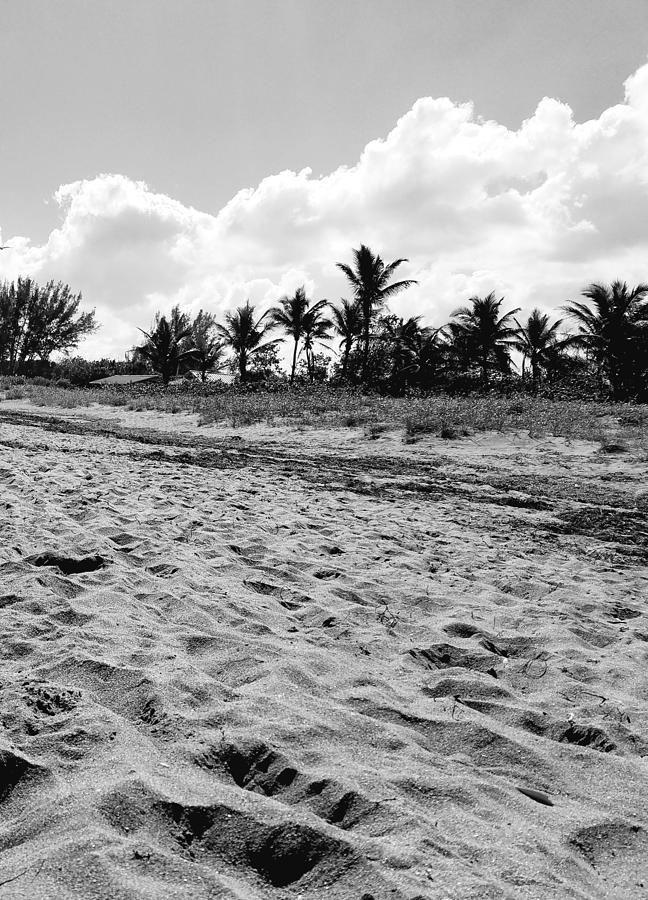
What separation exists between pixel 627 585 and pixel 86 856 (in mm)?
3930

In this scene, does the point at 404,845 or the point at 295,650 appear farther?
the point at 295,650

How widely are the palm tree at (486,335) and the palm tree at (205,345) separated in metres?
16.9

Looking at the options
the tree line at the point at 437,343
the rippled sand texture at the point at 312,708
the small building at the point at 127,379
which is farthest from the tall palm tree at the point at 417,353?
the rippled sand texture at the point at 312,708

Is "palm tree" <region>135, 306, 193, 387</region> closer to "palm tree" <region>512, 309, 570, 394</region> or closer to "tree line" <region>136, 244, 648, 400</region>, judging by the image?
"tree line" <region>136, 244, 648, 400</region>

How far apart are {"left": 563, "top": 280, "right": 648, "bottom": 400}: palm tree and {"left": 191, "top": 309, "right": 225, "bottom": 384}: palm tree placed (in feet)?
78.9

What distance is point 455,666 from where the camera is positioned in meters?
2.89

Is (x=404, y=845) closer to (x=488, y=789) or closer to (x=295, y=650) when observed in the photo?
(x=488, y=789)

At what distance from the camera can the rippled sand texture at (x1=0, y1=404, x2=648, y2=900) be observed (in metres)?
1.59

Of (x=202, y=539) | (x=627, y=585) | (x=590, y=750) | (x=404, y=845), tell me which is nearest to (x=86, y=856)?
(x=404, y=845)

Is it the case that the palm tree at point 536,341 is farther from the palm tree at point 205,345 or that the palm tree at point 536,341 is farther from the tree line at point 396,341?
the palm tree at point 205,345

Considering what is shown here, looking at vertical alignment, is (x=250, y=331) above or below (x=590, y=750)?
above

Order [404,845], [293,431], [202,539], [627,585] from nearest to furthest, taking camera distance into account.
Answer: [404,845] → [627,585] → [202,539] → [293,431]

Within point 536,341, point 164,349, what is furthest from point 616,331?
point 164,349

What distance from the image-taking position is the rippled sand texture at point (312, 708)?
5.22ft
